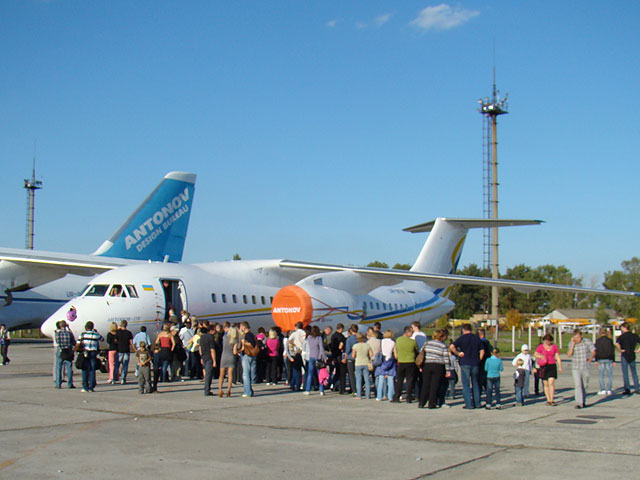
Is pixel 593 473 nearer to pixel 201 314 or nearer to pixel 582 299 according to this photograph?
pixel 201 314

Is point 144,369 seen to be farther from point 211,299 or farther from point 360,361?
point 211,299

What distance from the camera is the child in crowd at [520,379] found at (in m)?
11.9

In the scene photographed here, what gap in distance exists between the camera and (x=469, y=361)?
11.5m

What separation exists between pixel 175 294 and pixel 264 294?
3430 mm

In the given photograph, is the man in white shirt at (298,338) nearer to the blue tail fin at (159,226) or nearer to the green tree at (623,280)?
the blue tail fin at (159,226)

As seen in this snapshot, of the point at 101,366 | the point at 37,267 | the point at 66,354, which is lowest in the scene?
the point at 101,366

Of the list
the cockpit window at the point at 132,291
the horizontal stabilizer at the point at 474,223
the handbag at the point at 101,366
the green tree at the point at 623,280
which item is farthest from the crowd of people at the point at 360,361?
the green tree at the point at 623,280

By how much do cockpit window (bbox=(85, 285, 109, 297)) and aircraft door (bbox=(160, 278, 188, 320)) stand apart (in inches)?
64.7

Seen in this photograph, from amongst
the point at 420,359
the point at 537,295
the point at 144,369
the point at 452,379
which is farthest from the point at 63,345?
the point at 537,295

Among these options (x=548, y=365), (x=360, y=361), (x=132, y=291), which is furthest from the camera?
(x=132, y=291)

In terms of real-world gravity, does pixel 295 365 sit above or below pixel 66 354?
below

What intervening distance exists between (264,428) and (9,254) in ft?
63.4

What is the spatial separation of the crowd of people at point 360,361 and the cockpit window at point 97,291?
2097 millimetres

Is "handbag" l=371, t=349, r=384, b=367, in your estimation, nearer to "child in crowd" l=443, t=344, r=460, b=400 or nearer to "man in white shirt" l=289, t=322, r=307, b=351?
"child in crowd" l=443, t=344, r=460, b=400
